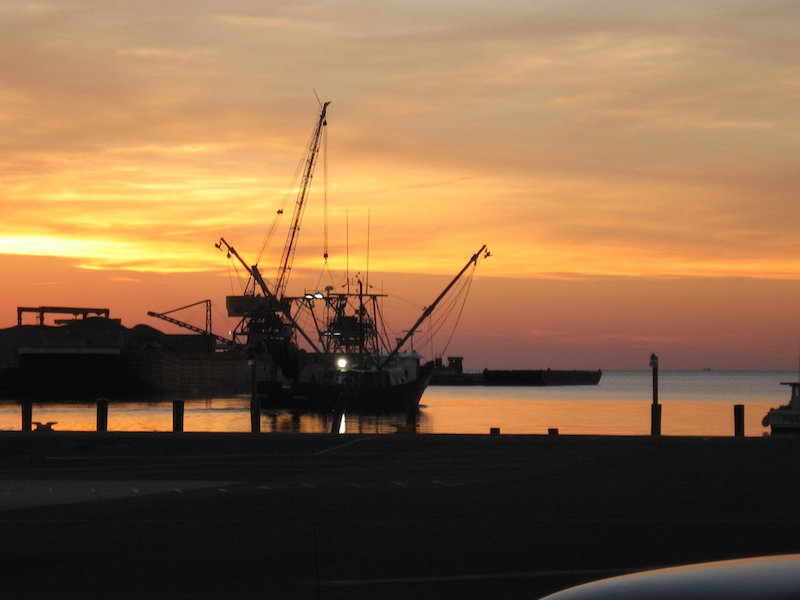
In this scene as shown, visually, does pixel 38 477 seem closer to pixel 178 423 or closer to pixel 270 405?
pixel 178 423

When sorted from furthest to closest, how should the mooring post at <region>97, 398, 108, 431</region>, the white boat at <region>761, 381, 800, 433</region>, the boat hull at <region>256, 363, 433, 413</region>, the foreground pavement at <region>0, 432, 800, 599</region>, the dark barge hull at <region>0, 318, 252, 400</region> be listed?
1. the dark barge hull at <region>0, 318, 252, 400</region>
2. the boat hull at <region>256, 363, 433, 413</region>
3. the white boat at <region>761, 381, 800, 433</region>
4. the mooring post at <region>97, 398, 108, 431</region>
5. the foreground pavement at <region>0, 432, 800, 599</region>

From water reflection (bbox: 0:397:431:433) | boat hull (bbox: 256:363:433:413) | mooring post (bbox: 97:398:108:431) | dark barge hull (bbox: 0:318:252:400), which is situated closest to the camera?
mooring post (bbox: 97:398:108:431)

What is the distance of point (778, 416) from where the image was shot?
196 feet

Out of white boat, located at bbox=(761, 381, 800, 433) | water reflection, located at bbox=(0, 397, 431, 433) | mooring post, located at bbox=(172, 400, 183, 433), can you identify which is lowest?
water reflection, located at bbox=(0, 397, 431, 433)

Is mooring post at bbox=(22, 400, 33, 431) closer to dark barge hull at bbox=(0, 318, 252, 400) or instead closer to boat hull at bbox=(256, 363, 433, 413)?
boat hull at bbox=(256, 363, 433, 413)

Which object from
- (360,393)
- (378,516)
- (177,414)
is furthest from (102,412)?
(360,393)

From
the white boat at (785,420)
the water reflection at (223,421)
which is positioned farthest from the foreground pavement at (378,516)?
the water reflection at (223,421)

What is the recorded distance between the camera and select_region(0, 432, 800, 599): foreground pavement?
1161cm

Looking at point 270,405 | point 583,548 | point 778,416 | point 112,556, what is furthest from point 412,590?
point 270,405

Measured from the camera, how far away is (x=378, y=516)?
15.6m

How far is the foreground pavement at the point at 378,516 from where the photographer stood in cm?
1161

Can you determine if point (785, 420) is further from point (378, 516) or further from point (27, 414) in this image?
point (378, 516)

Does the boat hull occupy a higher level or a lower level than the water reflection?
higher

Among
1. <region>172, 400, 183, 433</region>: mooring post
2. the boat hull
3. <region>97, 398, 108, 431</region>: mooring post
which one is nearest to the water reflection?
the boat hull
